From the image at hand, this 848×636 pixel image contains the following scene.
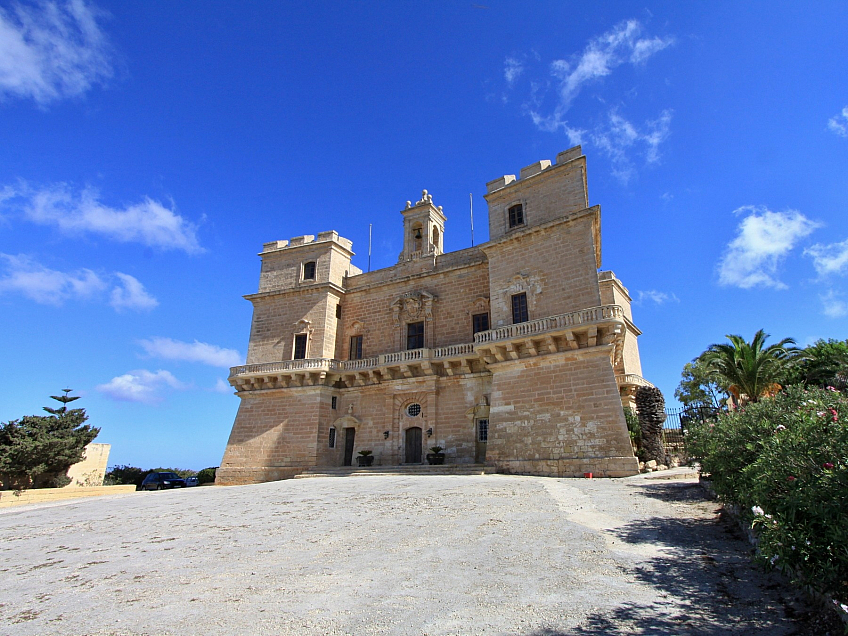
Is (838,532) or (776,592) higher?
(838,532)

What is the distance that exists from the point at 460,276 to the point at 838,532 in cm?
2022

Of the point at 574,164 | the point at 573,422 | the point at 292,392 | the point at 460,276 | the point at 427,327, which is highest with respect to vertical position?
the point at 574,164

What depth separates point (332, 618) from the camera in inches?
165

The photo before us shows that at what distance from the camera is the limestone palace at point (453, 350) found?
17.2 metres

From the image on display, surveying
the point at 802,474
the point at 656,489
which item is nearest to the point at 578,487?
the point at 656,489

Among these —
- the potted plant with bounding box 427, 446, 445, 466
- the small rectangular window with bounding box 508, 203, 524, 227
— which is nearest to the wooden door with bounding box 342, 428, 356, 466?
the potted plant with bounding box 427, 446, 445, 466

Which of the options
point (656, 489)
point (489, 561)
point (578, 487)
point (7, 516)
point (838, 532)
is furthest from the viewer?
point (7, 516)

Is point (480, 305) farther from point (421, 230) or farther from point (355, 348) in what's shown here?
point (355, 348)

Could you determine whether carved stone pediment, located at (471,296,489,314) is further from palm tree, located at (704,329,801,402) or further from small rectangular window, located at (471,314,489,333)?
palm tree, located at (704,329,801,402)

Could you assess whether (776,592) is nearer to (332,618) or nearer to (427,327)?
(332,618)

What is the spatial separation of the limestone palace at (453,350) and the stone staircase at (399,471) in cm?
83

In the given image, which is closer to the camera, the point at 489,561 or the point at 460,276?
the point at 489,561

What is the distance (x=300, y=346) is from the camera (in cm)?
2488

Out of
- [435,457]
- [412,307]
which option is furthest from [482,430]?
[412,307]
